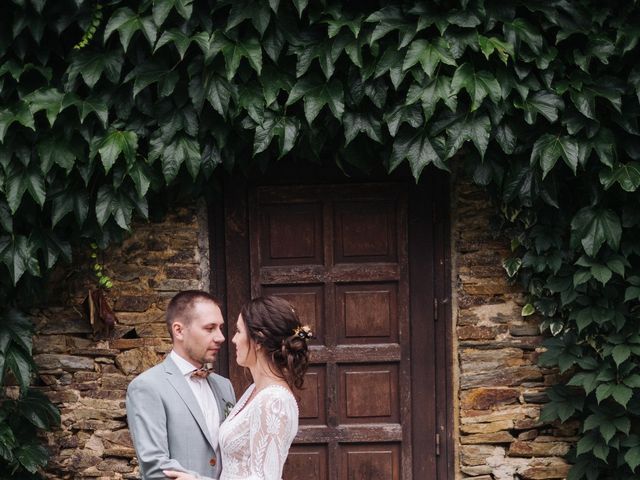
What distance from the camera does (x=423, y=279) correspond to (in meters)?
5.41

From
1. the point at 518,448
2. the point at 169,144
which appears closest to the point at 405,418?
the point at 518,448

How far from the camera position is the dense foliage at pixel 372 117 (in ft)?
15.9

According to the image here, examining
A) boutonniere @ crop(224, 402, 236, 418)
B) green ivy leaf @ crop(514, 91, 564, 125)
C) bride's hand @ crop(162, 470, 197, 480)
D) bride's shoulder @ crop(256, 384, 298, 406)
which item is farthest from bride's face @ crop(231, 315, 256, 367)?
green ivy leaf @ crop(514, 91, 564, 125)

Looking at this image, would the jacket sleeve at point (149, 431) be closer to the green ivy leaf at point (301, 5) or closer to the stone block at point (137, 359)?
the stone block at point (137, 359)

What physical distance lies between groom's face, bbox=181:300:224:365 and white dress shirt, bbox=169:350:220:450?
0.04 meters

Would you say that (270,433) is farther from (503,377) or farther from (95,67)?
(95,67)

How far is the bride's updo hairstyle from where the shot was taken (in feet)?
13.0

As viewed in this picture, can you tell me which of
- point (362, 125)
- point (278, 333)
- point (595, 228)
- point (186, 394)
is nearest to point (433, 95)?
point (362, 125)

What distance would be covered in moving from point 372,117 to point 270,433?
1.87 metres

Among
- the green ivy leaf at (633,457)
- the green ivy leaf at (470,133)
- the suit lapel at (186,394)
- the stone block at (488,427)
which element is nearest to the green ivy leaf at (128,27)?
the green ivy leaf at (470,133)

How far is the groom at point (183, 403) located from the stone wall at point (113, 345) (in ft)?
3.61

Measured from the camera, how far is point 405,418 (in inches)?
213

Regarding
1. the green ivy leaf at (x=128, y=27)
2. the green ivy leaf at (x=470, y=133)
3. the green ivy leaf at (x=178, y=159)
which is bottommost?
the green ivy leaf at (x=178, y=159)

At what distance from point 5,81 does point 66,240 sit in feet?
2.93
